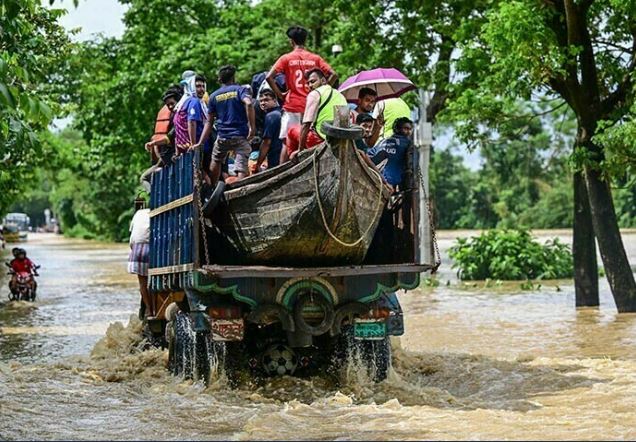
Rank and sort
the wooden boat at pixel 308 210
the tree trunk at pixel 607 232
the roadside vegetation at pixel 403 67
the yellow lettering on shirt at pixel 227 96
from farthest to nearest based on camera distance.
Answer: the tree trunk at pixel 607 232 < the roadside vegetation at pixel 403 67 < the yellow lettering on shirt at pixel 227 96 < the wooden boat at pixel 308 210

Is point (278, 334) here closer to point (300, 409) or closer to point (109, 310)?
point (300, 409)

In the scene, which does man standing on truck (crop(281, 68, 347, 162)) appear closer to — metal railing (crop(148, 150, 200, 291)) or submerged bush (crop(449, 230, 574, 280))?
metal railing (crop(148, 150, 200, 291))

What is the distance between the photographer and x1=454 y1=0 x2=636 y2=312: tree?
48.9 ft

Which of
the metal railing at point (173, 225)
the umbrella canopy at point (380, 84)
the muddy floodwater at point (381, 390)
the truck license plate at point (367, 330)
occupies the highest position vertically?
the umbrella canopy at point (380, 84)

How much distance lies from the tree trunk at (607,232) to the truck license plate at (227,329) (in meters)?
8.60

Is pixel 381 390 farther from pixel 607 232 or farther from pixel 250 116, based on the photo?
pixel 607 232

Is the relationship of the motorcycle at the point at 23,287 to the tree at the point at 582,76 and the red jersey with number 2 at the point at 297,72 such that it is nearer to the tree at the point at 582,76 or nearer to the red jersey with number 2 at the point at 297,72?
the tree at the point at 582,76

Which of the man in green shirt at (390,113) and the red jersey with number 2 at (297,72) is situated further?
the man in green shirt at (390,113)

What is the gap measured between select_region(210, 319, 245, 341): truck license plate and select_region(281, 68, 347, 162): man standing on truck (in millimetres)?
1601

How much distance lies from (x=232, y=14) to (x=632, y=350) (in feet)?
61.5

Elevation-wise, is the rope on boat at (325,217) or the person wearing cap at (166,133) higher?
the person wearing cap at (166,133)

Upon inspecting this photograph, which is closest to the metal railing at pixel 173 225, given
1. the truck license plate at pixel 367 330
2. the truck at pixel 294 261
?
the truck at pixel 294 261

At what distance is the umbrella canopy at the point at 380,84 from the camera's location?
39.7 ft

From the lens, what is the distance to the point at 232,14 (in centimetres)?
2880
